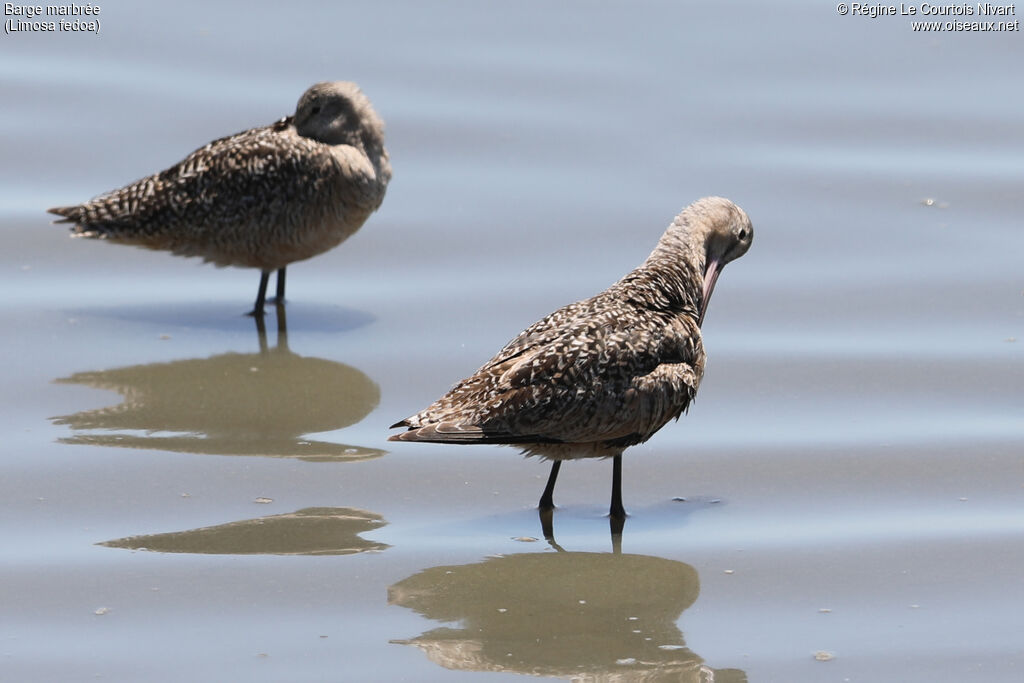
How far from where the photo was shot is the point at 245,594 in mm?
6188

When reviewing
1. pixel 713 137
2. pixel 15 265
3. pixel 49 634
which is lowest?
pixel 49 634

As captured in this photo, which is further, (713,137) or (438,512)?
(713,137)

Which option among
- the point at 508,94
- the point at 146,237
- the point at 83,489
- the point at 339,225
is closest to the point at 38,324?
the point at 146,237

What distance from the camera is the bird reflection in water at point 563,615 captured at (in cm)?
571

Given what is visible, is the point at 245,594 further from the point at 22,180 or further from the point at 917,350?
the point at 22,180

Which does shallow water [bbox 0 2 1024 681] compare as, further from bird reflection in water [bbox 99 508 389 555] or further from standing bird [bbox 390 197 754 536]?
standing bird [bbox 390 197 754 536]

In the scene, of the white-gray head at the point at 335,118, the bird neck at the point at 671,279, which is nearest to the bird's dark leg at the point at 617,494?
the bird neck at the point at 671,279

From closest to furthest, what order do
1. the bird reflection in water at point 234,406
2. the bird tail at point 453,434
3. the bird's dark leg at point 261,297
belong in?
the bird tail at point 453,434 → the bird reflection in water at point 234,406 → the bird's dark leg at point 261,297

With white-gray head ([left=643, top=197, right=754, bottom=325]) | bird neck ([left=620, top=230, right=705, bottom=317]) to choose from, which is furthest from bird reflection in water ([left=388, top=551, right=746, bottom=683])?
white-gray head ([left=643, top=197, right=754, bottom=325])

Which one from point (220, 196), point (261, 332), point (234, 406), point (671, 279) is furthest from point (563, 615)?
point (220, 196)

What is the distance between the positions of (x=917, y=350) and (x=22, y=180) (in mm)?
5512

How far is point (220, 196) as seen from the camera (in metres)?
9.77

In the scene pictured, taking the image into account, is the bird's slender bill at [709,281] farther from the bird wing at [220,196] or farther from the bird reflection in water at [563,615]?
the bird wing at [220,196]

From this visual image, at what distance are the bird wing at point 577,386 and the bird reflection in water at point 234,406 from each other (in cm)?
110
